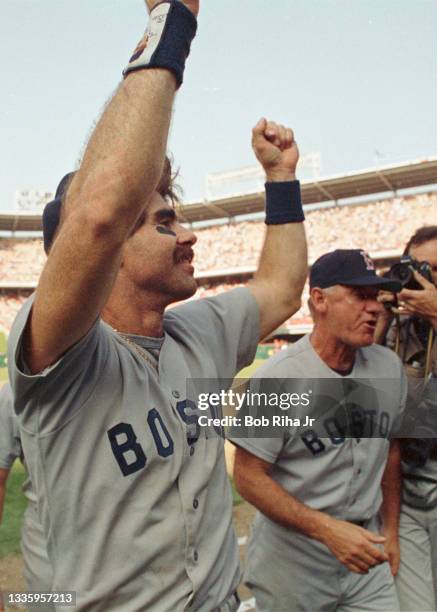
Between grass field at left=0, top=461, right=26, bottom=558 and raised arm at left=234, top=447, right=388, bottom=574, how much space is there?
352 cm

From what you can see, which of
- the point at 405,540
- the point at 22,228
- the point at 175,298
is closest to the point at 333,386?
the point at 405,540

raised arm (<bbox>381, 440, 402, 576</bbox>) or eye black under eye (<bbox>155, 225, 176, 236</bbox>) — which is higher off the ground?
eye black under eye (<bbox>155, 225, 176, 236</bbox>)

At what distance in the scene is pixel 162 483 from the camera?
145 centimetres

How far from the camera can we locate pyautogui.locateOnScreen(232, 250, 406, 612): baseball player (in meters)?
2.51

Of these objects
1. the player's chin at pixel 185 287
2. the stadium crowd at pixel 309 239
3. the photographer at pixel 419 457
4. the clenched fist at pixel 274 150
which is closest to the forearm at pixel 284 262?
the clenched fist at pixel 274 150

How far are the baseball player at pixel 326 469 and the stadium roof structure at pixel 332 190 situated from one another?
24.3 meters

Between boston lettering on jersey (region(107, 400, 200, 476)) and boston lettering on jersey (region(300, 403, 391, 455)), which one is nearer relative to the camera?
boston lettering on jersey (region(107, 400, 200, 476))

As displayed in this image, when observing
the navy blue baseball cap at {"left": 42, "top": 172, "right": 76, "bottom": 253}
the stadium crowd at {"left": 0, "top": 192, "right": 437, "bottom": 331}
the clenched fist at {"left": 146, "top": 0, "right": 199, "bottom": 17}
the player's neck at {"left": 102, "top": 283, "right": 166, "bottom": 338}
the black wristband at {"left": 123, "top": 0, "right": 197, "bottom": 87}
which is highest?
the clenched fist at {"left": 146, "top": 0, "right": 199, "bottom": 17}

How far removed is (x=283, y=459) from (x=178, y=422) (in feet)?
3.89

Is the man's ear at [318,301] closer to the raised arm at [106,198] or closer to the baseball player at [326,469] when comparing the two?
the baseball player at [326,469]

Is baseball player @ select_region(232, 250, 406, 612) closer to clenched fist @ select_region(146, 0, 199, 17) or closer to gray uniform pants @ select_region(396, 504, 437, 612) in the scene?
gray uniform pants @ select_region(396, 504, 437, 612)

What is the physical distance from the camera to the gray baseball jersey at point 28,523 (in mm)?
2088

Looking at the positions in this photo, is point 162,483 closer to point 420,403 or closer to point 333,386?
point 333,386

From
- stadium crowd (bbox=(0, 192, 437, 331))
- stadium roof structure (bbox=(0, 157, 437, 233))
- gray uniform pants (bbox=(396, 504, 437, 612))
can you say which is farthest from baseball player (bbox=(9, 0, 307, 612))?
stadium roof structure (bbox=(0, 157, 437, 233))
